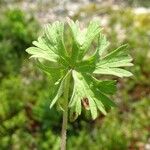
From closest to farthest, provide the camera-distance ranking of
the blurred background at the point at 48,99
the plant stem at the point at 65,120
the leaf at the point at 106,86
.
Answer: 1. the plant stem at the point at 65,120
2. the leaf at the point at 106,86
3. the blurred background at the point at 48,99

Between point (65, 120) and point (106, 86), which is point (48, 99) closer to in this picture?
point (106, 86)

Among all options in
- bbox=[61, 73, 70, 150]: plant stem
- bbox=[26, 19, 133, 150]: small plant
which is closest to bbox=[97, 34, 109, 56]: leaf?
bbox=[26, 19, 133, 150]: small plant

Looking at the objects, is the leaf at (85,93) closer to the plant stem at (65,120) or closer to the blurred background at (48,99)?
the plant stem at (65,120)

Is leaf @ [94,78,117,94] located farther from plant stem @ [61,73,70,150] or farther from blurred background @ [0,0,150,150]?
blurred background @ [0,0,150,150]

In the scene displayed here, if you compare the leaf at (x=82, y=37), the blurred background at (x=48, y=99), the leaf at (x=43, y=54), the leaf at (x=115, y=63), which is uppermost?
the leaf at (x=43, y=54)

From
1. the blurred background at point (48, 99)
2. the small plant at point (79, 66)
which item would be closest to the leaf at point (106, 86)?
the small plant at point (79, 66)

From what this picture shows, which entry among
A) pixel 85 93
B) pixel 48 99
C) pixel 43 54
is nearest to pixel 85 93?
pixel 85 93

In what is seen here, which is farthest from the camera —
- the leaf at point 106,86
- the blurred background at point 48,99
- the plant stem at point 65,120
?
the blurred background at point 48,99
